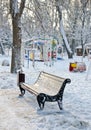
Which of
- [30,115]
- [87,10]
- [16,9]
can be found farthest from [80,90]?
[87,10]

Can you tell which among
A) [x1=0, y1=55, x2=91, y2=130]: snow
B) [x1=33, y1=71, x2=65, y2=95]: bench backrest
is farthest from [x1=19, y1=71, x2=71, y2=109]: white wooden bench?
[x1=0, y1=55, x2=91, y2=130]: snow

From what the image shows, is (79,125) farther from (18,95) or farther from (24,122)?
(18,95)

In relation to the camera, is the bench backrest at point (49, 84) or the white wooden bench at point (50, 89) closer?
the white wooden bench at point (50, 89)

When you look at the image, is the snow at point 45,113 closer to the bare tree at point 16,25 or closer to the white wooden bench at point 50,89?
the white wooden bench at point 50,89

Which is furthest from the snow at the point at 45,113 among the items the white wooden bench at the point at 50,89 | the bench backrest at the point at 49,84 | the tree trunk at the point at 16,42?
the tree trunk at the point at 16,42

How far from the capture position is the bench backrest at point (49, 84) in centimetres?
798

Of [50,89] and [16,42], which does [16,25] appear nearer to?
[16,42]

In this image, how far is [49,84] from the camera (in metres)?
8.61

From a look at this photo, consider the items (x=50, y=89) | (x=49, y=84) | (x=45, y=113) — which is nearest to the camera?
(x=45, y=113)

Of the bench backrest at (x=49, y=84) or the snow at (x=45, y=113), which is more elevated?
the bench backrest at (x=49, y=84)

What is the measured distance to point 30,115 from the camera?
7.25m

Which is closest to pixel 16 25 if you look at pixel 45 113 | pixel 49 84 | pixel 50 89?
pixel 49 84

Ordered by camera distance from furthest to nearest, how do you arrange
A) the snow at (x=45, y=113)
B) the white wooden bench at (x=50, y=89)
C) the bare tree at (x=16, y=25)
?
the bare tree at (x=16, y=25)
the white wooden bench at (x=50, y=89)
the snow at (x=45, y=113)

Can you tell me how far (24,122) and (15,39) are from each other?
959 centimetres
